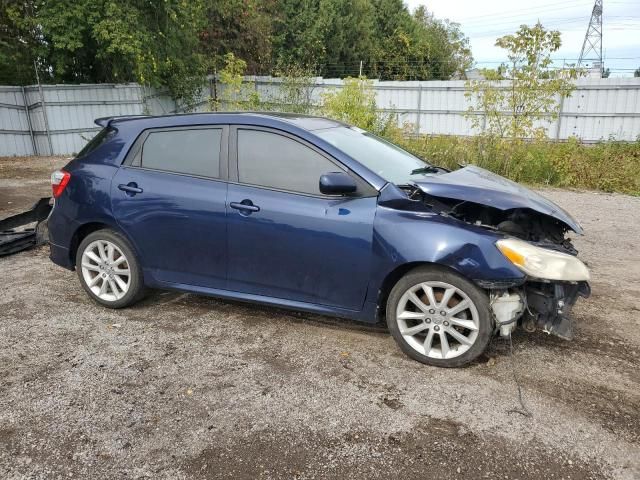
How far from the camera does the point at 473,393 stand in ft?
11.0

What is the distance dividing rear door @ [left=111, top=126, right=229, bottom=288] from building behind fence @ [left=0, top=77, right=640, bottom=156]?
1133cm

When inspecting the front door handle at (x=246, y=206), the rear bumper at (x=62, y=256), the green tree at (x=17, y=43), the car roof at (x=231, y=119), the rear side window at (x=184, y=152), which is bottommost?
the rear bumper at (x=62, y=256)

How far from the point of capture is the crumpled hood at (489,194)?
3.64 metres

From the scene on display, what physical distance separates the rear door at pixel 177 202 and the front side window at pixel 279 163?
188 millimetres

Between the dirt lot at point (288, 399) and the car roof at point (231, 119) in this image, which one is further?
the car roof at point (231, 119)

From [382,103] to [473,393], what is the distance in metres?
19.7

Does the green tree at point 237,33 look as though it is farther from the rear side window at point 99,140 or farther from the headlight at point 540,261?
the headlight at point 540,261

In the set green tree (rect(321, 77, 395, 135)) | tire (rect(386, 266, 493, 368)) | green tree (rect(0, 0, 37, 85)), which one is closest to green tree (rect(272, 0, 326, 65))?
green tree (rect(0, 0, 37, 85))

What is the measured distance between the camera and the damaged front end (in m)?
3.43

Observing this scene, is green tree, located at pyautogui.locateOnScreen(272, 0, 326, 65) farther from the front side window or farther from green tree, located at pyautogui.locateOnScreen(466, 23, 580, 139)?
the front side window

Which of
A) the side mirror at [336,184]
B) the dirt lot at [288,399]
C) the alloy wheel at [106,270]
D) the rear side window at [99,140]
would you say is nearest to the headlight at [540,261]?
the dirt lot at [288,399]

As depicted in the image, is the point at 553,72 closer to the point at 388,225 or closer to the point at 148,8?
the point at 388,225

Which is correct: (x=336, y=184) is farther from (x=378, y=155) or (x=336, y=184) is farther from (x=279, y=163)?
(x=378, y=155)

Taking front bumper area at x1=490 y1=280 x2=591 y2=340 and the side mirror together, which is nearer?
front bumper area at x1=490 y1=280 x2=591 y2=340
